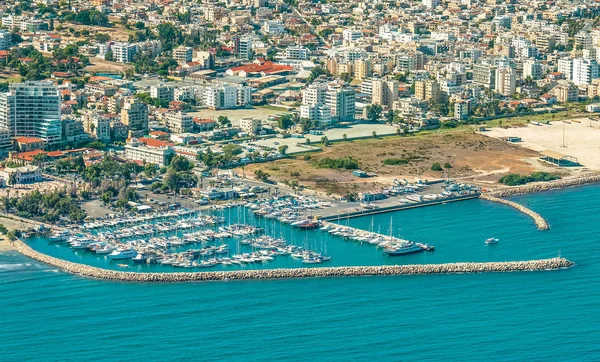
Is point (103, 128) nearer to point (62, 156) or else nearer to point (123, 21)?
point (62, 156)

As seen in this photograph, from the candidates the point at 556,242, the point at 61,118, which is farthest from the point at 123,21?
the point at 556,242

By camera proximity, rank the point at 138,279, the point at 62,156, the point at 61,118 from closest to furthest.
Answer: the point at 138,279 < the point at 62,156 < the point at 61,118

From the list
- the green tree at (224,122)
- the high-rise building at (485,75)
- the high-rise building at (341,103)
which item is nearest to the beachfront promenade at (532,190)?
the high-rise building at (341,103)

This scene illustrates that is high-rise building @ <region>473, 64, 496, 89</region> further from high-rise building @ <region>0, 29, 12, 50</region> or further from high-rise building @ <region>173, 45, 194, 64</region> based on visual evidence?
high-rise building @ <region>0, 29, 12, 50</region>

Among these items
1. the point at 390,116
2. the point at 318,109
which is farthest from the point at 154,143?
the point at 390,116

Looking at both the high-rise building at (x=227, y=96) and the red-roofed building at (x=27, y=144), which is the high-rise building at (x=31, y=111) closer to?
the red-roofed building at (x=27, y=144)
